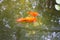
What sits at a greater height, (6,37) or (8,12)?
(8,12)

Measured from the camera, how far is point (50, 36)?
3.16ft

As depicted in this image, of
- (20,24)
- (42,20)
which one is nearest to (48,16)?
(42,20)

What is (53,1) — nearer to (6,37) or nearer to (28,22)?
(28,22)

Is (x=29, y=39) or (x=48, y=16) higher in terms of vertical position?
(x=48, y=16)

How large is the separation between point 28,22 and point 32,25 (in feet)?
0.13

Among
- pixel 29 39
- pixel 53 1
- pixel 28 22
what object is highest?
pixel 53 1

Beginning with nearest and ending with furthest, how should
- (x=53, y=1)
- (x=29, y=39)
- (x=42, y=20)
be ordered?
1. (x=29, y=39)
2. (x=42, y=20)
3. (x=53, y=1)

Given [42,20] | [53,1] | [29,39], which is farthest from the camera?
[53,1]

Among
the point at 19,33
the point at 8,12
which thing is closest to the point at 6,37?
the point at 19,33

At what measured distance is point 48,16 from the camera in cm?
109

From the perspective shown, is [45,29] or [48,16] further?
[48,16]

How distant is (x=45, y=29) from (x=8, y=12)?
0.84ft

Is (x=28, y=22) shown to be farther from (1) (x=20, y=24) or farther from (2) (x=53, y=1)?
(2) (x=53, y=1)

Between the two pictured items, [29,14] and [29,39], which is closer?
[29,39]
